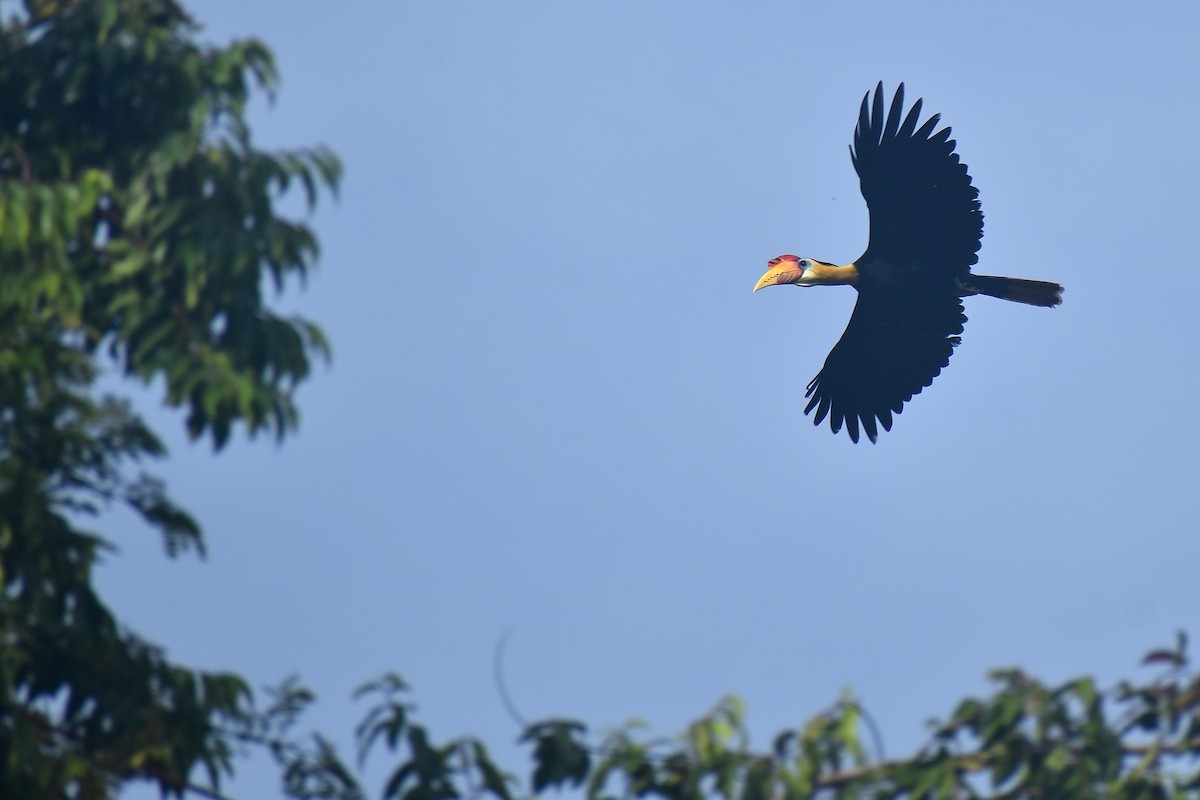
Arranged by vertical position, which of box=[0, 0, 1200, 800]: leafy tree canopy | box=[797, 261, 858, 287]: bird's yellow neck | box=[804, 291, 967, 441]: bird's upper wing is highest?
box=[797, 261, 858, 287]: bird's yellow neck

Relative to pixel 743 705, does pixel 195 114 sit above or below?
above

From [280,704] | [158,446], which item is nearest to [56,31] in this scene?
[158,446]

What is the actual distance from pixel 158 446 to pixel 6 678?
1.12m

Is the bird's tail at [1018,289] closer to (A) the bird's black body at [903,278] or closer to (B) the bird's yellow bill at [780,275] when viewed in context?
(A) the bird's black body at [903,278]

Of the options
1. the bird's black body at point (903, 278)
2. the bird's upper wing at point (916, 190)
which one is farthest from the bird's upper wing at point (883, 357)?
the bird's upper wing at point (916, 190)

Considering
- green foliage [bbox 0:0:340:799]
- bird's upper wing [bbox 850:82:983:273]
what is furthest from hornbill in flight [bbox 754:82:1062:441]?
green foliage [bbox 0:0:340:799]

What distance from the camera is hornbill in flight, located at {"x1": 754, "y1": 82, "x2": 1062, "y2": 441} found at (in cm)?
1179

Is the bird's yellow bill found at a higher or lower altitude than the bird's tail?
higher

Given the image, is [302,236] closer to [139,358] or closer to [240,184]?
[240,184]

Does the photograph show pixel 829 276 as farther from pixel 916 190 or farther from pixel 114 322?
pixel 114 322

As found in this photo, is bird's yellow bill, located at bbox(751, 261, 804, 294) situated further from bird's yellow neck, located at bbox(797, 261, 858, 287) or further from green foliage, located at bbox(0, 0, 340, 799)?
green foliage, located at bbox(0, 0, 340, 799)

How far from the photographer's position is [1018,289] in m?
12.9

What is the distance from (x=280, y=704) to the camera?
6.06 m

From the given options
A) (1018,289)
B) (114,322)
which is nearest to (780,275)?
(1018,289)
